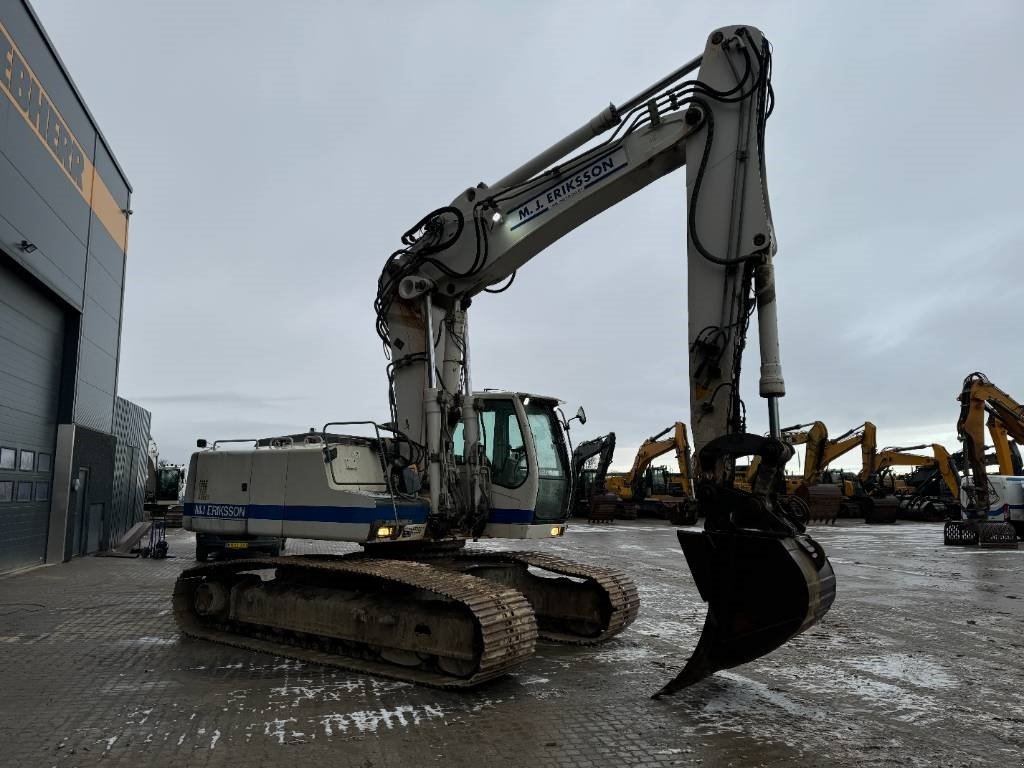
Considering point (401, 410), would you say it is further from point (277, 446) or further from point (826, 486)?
point (826, 486)

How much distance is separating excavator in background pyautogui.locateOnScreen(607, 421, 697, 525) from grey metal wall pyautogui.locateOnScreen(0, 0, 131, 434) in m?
22.4

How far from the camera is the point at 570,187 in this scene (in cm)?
724

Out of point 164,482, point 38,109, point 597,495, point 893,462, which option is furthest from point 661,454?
point 38,109

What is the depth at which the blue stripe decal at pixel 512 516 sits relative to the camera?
7438 millimetres

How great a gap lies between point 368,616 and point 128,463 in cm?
1510

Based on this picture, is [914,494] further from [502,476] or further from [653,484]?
[502,476]

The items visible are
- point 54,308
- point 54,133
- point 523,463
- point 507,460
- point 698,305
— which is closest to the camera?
point 698,305

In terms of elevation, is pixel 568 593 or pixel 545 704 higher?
pixel 568 593

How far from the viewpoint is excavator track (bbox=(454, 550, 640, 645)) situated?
291 inches

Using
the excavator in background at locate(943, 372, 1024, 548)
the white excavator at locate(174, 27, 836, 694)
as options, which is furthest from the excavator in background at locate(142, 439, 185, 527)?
the excavator in background at locate(943, 372, 1024, 548)

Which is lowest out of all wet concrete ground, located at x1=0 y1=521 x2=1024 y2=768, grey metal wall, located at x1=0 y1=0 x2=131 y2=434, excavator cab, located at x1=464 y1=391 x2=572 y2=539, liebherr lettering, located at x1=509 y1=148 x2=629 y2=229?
wet concrete ground, located at x1=0 y1=521 x2=1024 y2=768

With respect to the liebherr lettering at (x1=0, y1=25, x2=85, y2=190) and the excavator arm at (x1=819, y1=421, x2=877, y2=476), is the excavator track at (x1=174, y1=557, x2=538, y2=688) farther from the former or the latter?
the excavator arm at (x1=819, y1=421, x2=877, y2=476)

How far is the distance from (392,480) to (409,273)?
2.23 meters

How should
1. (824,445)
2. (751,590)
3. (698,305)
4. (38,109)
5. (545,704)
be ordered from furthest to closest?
(824,445) → (38,109) → (698,305) → (545,704) → (751,590)
